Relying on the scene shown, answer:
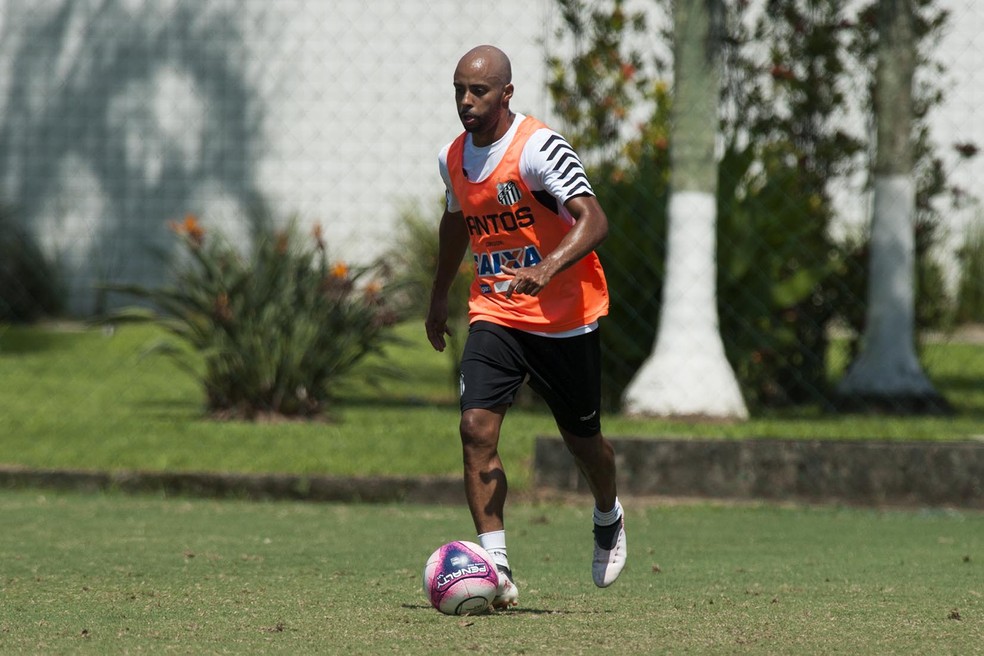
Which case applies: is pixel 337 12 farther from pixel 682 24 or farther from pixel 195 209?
pixel 195 209

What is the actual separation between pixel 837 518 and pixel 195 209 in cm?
850

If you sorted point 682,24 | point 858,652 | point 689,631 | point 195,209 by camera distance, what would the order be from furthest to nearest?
point 195,209, point 682,24, point 689,631, point 858,652

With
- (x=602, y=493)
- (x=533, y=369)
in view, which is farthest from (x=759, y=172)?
(x=533, y=369)

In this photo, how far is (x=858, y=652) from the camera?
4391 mm

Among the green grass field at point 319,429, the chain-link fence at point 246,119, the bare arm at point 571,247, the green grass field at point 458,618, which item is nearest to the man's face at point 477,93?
the bare arm at point 571,247

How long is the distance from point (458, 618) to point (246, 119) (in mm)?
10532

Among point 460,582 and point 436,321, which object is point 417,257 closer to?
point 436,321

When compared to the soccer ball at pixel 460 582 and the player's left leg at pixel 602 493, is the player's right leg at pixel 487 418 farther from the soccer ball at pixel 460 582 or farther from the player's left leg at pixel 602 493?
the player's left leg at pixel 602 493

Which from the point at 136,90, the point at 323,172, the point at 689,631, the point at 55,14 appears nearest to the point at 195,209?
the point at 136,90

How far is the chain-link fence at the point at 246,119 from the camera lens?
11273mm

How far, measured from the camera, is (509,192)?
215 inches

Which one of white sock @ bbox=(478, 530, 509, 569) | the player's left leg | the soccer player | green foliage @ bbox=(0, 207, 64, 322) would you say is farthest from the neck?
green foliage @ bbox=(0, 207, 64, 322)

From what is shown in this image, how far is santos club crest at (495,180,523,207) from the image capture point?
5.45 m

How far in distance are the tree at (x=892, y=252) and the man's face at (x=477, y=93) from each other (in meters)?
5.73
